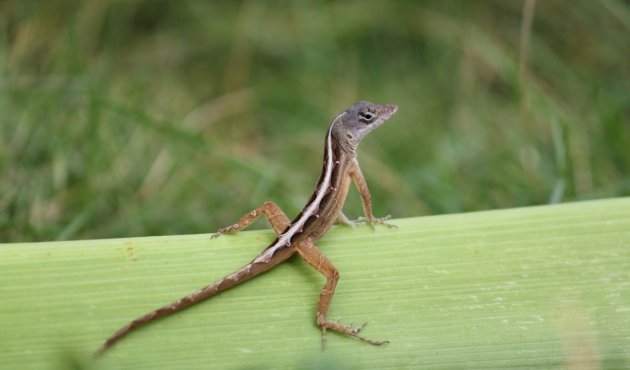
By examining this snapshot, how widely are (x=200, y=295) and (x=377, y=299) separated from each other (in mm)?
750

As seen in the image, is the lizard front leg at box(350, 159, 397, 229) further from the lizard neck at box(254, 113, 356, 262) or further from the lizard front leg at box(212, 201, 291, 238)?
the lizard front leg at box(212, 201, 291, 238)

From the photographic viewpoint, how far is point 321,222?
9.80 feet

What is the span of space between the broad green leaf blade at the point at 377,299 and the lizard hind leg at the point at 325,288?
0.04 metres

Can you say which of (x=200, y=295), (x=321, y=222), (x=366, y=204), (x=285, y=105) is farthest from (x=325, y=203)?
(x=285, y=105)

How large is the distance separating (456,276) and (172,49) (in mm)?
5024

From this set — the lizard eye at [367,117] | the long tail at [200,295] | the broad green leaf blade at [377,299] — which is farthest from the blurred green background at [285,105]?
the long tail at [200,295]

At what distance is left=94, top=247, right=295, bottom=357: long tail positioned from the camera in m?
2.49

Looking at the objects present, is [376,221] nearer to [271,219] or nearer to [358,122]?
[271,219]

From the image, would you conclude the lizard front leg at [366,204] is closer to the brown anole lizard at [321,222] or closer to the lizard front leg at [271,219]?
Result: the brown anole lizard at [321,222]

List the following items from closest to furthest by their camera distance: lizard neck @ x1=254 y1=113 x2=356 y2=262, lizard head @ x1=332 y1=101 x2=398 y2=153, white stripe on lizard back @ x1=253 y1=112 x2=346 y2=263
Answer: white stripe on lizard back @ x1=253 y1=112 x2=346 y2=263 → lizard neck @ x1=254 y1=113 x2=356 y2=262 → lizard head @ x1=332 y1=101 x2=398 y2=153

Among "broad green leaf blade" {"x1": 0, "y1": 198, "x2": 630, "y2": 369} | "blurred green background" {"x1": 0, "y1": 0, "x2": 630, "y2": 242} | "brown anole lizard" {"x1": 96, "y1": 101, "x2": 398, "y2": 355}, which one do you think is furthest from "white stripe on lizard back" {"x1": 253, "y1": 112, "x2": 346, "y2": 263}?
"blurred green background" {"x1": 0, "y1": 0, "x2": 630, "y2": 242}

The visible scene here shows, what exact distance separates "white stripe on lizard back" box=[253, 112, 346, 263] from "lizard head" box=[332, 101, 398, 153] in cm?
5

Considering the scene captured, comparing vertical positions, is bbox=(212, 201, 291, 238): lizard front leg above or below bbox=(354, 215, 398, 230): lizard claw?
below

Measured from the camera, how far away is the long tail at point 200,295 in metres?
2.49
